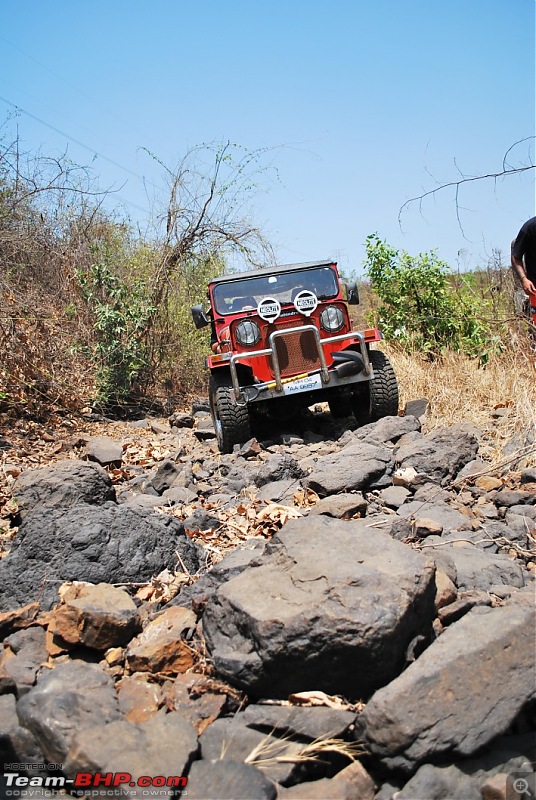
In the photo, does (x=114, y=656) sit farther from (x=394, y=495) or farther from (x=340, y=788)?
(x=394, y=495)

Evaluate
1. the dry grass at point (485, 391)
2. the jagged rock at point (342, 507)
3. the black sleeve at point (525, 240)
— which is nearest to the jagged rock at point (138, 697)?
the jagged rock at point (342, 507)

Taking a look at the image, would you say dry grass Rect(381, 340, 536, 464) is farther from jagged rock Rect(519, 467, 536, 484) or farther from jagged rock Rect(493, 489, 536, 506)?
jagged rock Rect(493, 489, 536, 506)

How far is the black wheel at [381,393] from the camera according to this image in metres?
6.60

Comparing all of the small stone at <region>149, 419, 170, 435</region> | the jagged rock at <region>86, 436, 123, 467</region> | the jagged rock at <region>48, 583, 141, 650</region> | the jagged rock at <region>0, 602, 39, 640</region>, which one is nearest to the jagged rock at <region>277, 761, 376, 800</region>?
the jagged rock at <region>48, 583, 141, 650</region>

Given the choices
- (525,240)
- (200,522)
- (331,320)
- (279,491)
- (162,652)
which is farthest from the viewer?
(331,320)

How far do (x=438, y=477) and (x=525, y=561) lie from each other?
1234 mm

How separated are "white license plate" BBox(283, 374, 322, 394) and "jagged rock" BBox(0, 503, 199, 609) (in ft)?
10.4

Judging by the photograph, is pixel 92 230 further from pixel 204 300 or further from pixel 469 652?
pixel 469 652

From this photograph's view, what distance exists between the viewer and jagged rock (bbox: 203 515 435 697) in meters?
2.18

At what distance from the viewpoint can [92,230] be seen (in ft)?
36.4

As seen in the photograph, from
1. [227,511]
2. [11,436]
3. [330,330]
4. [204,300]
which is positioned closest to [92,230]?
[204,300]

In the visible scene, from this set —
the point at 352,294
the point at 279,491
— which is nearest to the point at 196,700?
the point at 279,491

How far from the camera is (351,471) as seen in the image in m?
4.46

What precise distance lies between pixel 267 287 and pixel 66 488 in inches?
148
